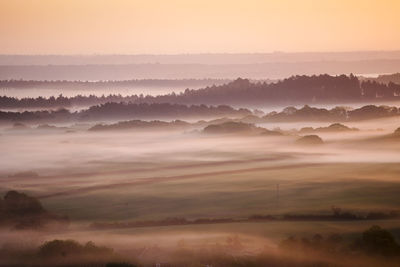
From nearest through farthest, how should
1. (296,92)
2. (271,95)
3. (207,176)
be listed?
(207,176) < (296,92) < (271,95)

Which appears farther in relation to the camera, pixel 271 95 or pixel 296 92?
pixel 271 95

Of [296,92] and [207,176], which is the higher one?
[296,92]

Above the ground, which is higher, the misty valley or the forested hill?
the forested hill

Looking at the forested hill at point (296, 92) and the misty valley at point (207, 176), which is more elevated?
the forested hill at point (296, 92)

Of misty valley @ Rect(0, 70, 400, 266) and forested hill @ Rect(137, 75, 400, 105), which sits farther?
forested hill @ Rect(137, 75, 400, 105)

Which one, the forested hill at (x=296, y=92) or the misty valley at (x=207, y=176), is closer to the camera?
the misty valley at (x=207, y=176)

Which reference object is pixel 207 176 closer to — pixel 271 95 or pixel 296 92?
pixel 296 92

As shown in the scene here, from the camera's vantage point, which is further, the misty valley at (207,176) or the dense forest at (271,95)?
the dense forest at (271,95)

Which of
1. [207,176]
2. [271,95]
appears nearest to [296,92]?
[271,95]

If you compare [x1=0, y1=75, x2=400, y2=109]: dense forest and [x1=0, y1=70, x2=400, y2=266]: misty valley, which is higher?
[x1=0, y1=75, x2=400, y2=109]: dense forest

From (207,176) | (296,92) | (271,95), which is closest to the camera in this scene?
(207,176)
